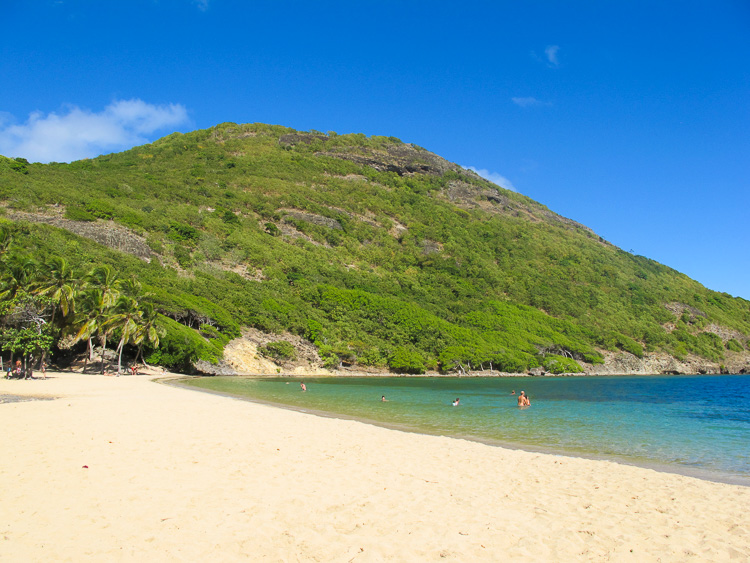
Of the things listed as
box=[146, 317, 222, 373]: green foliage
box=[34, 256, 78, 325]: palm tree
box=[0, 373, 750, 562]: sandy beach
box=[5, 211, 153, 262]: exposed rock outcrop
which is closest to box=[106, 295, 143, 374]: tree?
box=[34, 256, 78, 325]: palm tree

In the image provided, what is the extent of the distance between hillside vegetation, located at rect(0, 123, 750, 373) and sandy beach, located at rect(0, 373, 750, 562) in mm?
26314

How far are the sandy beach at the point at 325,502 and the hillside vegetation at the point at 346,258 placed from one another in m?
26.3

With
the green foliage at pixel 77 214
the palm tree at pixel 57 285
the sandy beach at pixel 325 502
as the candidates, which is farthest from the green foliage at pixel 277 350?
the sandy beach at pixel 325 502

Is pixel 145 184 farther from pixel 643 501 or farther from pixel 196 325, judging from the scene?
pixel 643 501

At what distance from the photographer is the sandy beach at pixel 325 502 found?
539 centimetres

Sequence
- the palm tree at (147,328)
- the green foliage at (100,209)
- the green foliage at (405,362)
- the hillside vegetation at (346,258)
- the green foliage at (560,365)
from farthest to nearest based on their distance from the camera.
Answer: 1. the green foliage at (560,365)
2. the green foliage at (100,209)
3. the green foliage at (405,362)
4. the hillside vegetation at (346,258)
5. the palm tree at (147,328)

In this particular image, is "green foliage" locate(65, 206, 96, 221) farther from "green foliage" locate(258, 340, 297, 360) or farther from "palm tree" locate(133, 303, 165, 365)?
"green foliage" locate(258, 340, 297, 360)

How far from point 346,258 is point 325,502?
3176 inches

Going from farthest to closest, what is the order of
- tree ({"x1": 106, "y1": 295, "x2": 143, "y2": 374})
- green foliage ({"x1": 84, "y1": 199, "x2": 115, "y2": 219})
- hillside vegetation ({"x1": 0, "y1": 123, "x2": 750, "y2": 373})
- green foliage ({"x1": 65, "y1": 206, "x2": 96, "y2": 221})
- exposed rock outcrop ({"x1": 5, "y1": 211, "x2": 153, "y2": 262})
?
1. green foliage ({"x1": 84, "y1": 199, "x2": 115, "y2": 219})
2. green foliage ({"x1": 65, "y1": 206, "x2": 96, "y2": 221})
3. exposed rock outcrop ({"x1": 5, "y1": 211, "x2": 153, "y2": 262})
4. hillside vegetation ({"x1": 0, "y1": 123, "x2": 750, "y2": 373})
5. tree ({"x1": 106, "y1": 295, "x2": 143, "y2": 374})

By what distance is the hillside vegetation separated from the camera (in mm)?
54500

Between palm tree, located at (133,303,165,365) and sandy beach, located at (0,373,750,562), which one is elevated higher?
palm tree, located at (133,303,165,365)

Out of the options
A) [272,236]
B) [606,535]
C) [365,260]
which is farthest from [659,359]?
[606,535]

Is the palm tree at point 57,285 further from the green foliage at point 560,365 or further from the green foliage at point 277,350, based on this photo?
the green foliage at point 560,365

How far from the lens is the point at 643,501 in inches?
308
